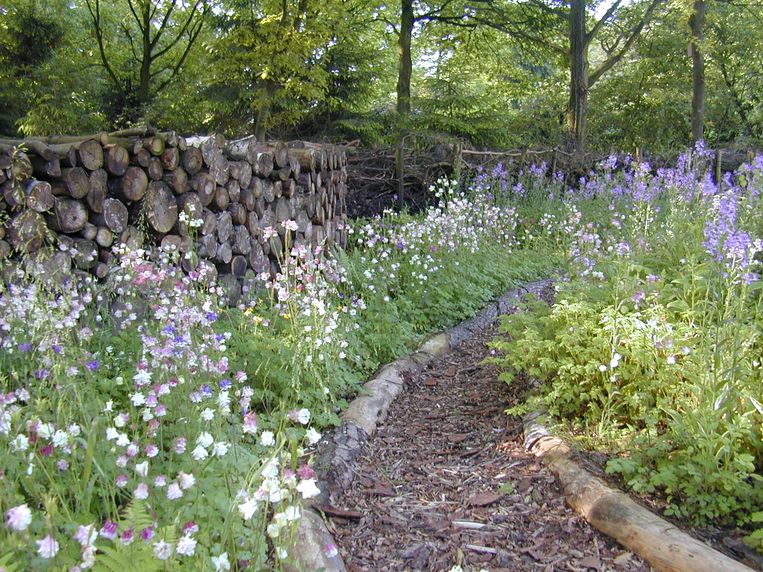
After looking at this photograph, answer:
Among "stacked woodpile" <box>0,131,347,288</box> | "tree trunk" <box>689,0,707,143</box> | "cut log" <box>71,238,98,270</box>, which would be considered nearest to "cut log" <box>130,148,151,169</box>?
"stacked woodpile" <box>0,131,347,288</box>

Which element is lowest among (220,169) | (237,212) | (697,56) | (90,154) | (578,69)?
(237,212)

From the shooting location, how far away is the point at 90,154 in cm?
398

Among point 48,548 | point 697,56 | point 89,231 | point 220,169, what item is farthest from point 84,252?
→ point 697,56

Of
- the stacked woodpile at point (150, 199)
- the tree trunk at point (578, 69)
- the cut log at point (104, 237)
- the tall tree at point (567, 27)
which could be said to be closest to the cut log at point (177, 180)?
the stacked woodpile at point (150, 199)

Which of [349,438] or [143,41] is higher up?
[143,41]

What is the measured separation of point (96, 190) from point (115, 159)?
0.26 m

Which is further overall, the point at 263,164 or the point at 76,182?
the point at 263,164

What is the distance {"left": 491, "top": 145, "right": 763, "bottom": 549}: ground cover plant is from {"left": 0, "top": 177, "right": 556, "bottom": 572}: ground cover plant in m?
1.33

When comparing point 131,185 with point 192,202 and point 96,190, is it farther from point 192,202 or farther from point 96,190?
point 192,202

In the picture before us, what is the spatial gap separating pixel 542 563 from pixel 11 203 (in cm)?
341

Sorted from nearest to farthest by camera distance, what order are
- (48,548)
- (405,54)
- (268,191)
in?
(48,548)
(268,191)
(405,54)

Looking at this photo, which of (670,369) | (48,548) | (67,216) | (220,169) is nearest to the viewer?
(48,548)

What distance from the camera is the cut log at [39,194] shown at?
3.67 meters

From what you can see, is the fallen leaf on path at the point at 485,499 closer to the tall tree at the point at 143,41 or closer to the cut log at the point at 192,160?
the cut log at the point at 192,160
